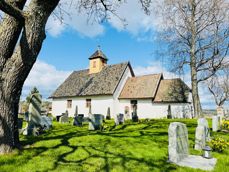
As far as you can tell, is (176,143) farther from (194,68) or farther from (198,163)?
(194,68)

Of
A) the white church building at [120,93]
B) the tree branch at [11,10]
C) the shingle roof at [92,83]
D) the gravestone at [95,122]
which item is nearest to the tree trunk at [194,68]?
the white church building at [120,93]

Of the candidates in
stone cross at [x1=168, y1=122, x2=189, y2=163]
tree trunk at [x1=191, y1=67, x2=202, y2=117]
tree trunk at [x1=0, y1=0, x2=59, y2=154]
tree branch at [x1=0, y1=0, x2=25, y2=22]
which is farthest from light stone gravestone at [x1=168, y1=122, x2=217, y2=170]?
tree trunk at [x1=191, y1=67, x2=202, y2=117]

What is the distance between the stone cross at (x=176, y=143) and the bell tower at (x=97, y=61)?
28.7 m

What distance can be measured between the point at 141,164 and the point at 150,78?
83.4 feet

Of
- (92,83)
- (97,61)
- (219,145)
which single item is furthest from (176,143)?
(97,61)

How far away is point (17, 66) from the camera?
5.87m

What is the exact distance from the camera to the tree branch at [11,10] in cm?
509

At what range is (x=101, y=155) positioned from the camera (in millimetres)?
6309

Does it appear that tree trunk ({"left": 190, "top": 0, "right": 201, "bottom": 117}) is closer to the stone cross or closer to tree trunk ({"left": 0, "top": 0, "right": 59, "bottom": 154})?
the stone cross

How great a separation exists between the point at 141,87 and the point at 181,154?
931 inches

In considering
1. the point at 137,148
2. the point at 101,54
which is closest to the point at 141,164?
the point at 137,148

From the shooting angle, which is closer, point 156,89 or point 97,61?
point 156,89

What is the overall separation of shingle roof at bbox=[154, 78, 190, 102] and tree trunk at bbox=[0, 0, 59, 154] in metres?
23.1

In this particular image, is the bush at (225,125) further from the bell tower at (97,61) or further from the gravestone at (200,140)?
the bell tower at (97,61)
